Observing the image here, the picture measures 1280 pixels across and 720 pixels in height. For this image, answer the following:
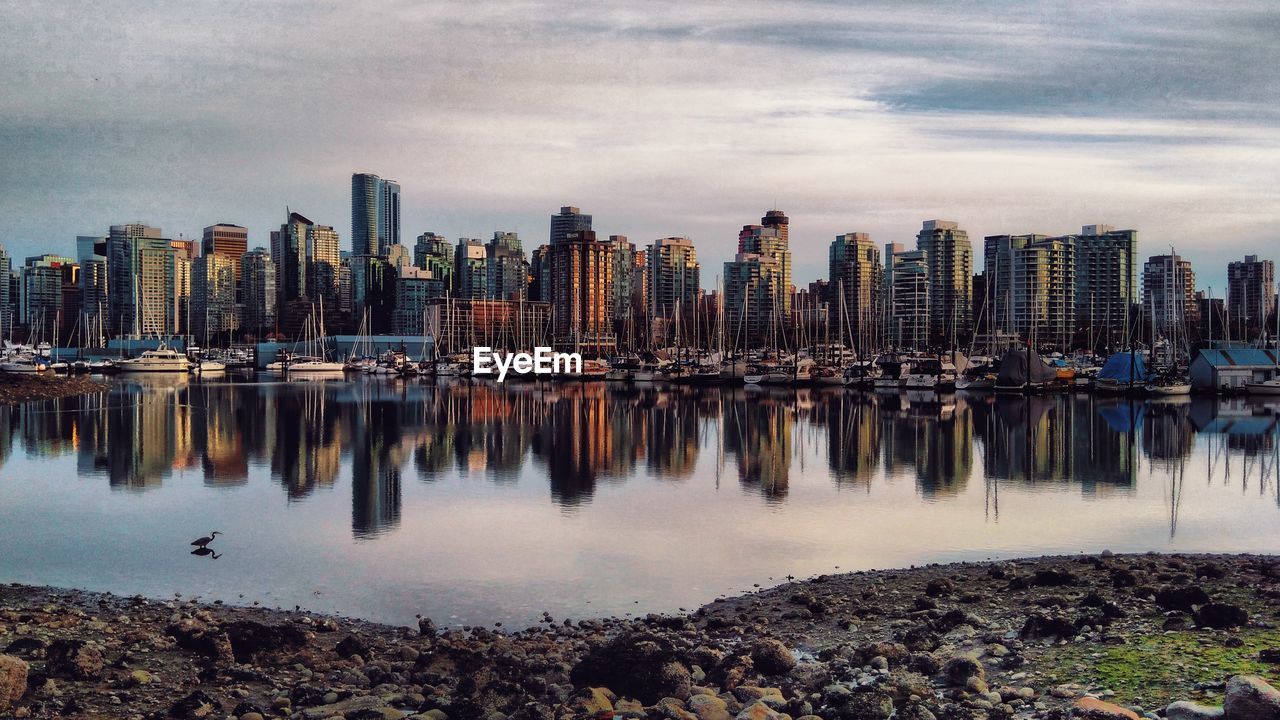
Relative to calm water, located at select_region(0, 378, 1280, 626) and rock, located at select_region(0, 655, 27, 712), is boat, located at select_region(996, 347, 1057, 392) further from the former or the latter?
rock, located at select_region(0, 655, 27, 712)

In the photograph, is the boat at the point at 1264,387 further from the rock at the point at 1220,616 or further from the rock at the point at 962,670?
the rock at the point at 962,670

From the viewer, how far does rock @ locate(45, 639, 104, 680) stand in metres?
14.1

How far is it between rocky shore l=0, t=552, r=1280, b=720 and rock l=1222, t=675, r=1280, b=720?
15 millimetres

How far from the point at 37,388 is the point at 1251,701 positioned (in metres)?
101

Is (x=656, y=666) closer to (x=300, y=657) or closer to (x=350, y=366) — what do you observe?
(x=300, y=657)

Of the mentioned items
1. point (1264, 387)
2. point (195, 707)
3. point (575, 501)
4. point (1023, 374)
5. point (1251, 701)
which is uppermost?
point (1023, 374)

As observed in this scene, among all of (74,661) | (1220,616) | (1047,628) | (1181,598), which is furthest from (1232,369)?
A: (74,661)

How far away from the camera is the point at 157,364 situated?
14312 cm

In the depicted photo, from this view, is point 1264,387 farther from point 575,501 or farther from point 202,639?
point 202,639

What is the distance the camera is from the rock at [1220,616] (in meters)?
15.5

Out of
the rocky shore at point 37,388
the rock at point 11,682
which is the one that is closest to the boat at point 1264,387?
the rock at point 11,682

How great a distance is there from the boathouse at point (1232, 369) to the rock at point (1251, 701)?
86.7 metres

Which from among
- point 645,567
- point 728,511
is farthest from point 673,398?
point 645,567

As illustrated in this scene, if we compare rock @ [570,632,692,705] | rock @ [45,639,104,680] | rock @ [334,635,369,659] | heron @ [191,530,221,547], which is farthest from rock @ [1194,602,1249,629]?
heron @ [191,530,221,547]
